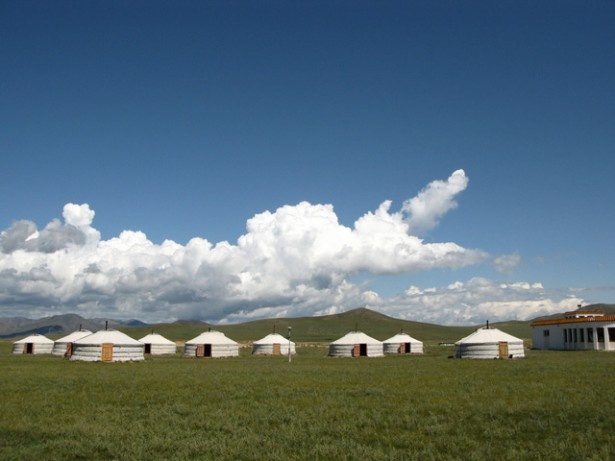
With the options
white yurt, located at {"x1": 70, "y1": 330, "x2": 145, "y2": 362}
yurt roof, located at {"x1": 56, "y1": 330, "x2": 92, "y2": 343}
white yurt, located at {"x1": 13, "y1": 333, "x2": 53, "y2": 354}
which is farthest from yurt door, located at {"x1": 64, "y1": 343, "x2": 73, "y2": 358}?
white yurt, located at {"x1": 13, "y1": 333, "x2": 53, "y2": 354}

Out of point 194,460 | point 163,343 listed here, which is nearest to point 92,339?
point 163,343

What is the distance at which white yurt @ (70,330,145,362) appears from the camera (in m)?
49.2

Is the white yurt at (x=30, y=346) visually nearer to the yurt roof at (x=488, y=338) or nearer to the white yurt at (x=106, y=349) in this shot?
the white yurt at (x=106, y=349)

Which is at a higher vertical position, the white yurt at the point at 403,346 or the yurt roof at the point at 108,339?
the yurt roof at the point at 108,339

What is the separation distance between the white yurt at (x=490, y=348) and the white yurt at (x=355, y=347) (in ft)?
35.6

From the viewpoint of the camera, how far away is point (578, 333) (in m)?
63.6

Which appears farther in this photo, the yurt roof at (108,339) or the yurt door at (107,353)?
the yurt roof at (108,339)

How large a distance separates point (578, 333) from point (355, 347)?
2454cm

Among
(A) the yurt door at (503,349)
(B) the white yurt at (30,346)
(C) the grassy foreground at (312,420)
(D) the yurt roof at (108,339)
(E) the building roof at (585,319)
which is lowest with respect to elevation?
(C) the grassy foreground at (312,420)

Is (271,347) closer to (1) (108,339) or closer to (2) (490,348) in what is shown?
(1) (108,339)

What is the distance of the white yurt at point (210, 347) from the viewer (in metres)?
59.9

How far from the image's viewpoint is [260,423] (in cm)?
1595

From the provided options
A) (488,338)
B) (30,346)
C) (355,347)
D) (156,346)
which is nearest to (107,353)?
(156,346)

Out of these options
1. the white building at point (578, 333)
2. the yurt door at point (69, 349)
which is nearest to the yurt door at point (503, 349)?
the white building at point (578, 333)
